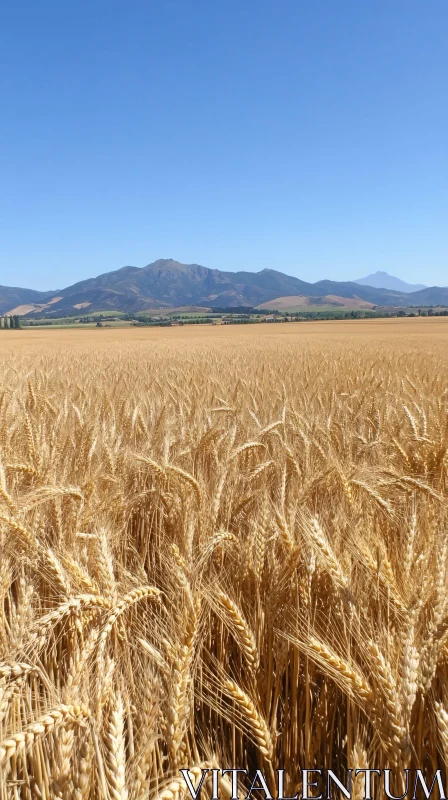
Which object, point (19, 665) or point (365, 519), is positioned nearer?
point (19, 665)

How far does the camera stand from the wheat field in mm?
842

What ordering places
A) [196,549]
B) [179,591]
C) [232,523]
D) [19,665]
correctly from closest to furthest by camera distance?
[19,665] < [179,591] < [196,549] < [232,523]

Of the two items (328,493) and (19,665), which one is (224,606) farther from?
(328,493)

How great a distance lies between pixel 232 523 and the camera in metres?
1.81

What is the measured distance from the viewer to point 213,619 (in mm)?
1399

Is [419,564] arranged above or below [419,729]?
above

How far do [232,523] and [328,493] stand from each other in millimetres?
506

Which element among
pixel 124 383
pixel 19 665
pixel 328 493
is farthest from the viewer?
pixel 124 383

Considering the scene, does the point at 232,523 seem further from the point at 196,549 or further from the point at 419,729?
the point at 419,729

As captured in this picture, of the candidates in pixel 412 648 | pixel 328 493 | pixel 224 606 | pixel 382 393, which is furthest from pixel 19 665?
pixel 382 393

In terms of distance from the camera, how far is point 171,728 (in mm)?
857

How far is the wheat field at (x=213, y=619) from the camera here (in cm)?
84

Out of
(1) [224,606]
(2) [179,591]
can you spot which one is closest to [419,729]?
(1) [224,606]

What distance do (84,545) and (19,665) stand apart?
2.45ft
